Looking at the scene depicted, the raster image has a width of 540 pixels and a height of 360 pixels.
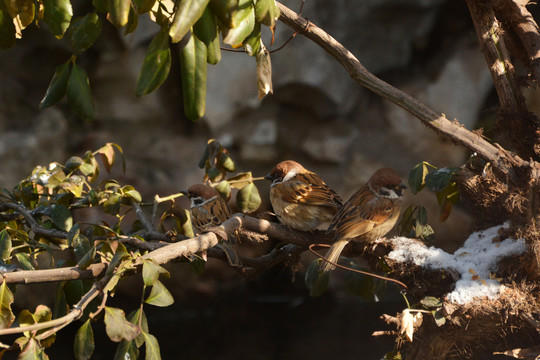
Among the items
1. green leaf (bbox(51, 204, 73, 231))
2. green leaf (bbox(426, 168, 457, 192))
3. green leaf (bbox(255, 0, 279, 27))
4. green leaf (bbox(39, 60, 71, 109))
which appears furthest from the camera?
green leaf (bbox(51, 204, 73, 231))

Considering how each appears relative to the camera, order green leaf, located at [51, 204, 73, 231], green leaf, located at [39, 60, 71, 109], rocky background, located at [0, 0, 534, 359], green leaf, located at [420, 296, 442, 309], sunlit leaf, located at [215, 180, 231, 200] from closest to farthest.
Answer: green leaf, located at [39, 60, 71, 109] < green leaf, located at [420, 296, 442, 309] < green leaf, located at [51, 204, 73, 231] < sunlit leaf, located at [215, 180, 231, 200] < rocky background, located at [0, 0, 534, 359]

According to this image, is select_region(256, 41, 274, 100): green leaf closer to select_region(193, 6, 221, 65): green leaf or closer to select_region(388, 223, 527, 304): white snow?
select_region(193, 6, 221, 65): green leaf

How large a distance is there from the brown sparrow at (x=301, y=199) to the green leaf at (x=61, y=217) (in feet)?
1.58

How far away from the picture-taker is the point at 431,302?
1.03m

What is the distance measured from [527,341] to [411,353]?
217 mm

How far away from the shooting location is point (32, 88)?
85.5 inches

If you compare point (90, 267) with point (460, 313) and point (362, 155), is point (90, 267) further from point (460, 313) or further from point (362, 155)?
point (362, 155)

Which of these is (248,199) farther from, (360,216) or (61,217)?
(61,217)

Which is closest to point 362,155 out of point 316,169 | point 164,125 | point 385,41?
point 316,169

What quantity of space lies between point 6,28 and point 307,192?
0.81 meters

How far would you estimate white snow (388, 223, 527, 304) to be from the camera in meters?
1.04

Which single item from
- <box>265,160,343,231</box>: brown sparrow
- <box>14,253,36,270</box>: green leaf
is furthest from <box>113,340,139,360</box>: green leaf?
<box>265,160,343,231</box>: brown sparrow

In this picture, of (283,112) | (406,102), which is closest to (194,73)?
(406,102)

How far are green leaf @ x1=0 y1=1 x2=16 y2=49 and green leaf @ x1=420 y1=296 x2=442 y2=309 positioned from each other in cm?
78
